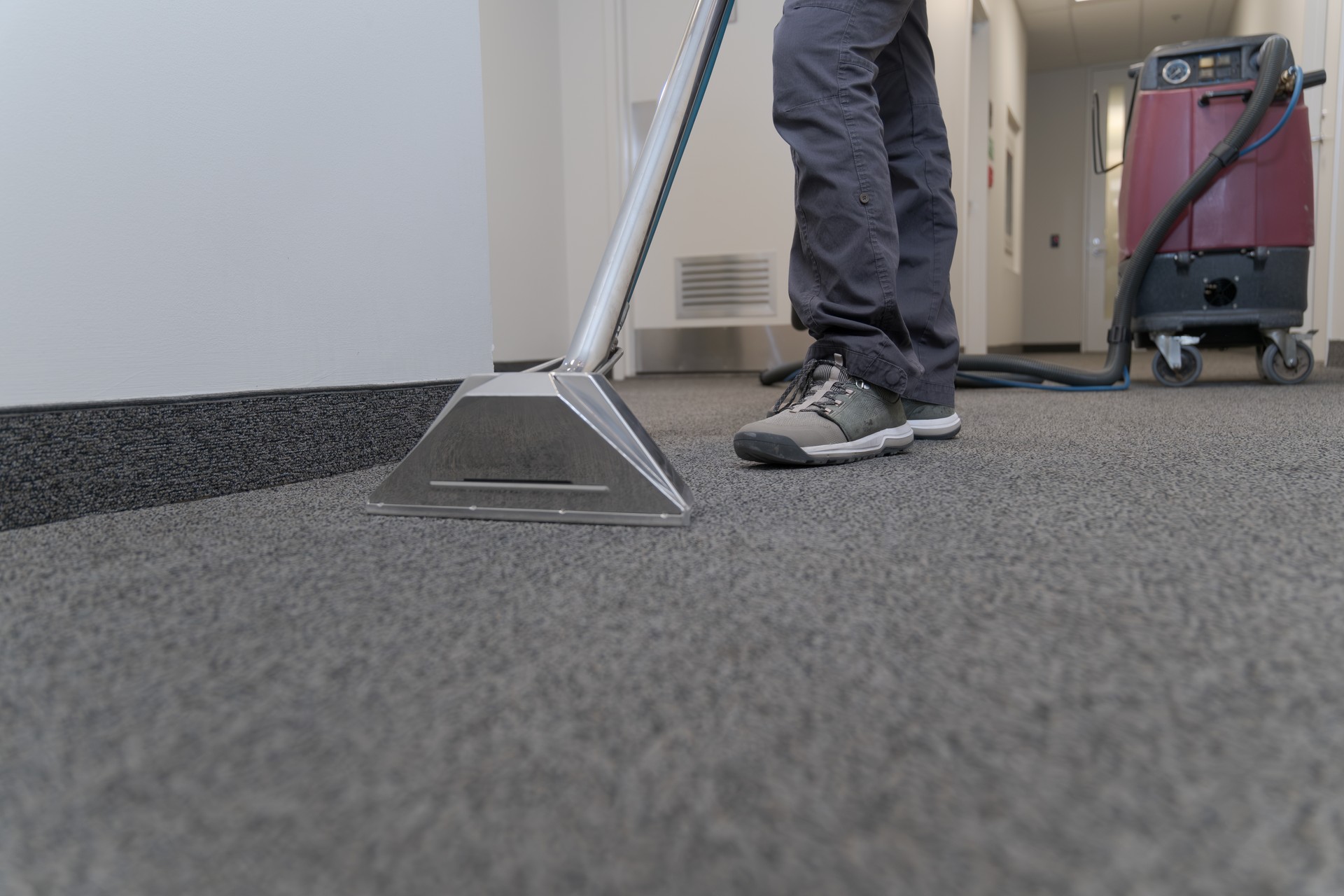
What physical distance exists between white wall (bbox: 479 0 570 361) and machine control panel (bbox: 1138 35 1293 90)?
1785 mm

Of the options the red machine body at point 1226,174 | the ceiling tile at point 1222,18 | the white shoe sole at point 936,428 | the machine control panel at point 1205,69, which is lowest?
the white shoe sole at point 936,428

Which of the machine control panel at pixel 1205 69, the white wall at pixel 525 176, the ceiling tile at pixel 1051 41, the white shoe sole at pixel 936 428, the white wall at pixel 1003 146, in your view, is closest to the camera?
the white shoe sole at pixel 936 428

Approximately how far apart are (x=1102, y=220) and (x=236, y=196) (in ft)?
23.1

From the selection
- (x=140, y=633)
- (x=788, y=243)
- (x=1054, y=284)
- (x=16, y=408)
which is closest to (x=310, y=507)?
(x=16, y=408)

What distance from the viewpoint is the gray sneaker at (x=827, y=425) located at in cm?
90

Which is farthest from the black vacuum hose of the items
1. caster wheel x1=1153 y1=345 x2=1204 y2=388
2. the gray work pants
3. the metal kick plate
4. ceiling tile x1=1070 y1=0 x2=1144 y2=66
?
ceiling tile x1=1070 y1=0 x2=1144 y2=66

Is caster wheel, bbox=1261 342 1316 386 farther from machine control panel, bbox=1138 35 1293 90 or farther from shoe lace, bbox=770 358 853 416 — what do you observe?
shoe lace, bbox=770 358 853 416

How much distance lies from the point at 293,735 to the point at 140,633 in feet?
0.52

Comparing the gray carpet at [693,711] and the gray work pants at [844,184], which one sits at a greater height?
the gray work pants at [844,184]

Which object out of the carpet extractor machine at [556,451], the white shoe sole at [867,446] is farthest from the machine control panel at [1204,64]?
the carpet extractor machine at [556,451]

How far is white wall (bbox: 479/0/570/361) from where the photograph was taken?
278cm

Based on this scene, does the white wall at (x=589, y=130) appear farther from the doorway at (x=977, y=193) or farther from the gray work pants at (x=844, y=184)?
the gray work pants at (x=844, y=184)

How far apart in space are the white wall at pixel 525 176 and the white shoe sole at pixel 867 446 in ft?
5.92

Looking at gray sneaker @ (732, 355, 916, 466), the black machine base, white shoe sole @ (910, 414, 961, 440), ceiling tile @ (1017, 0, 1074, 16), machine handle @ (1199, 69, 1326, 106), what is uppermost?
ceiling tile @ (1017, 0, 1074, 16)
